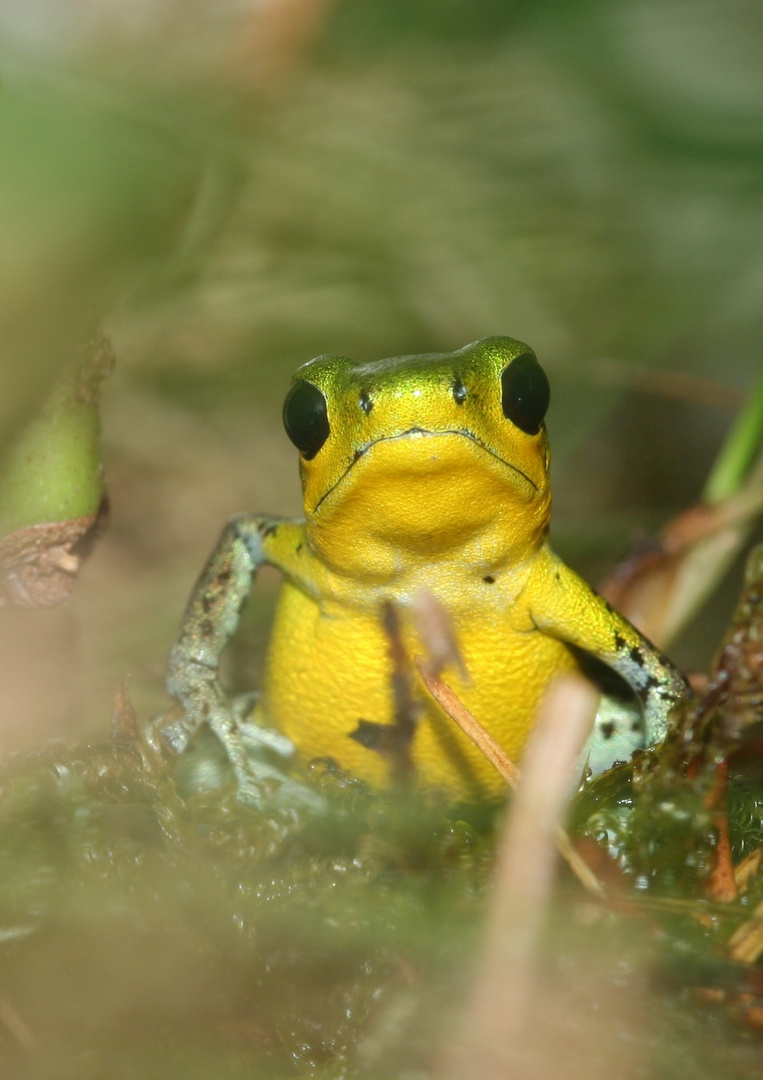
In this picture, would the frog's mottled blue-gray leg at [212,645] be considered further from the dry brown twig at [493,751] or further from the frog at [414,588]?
the dry brown twig at [493,751]

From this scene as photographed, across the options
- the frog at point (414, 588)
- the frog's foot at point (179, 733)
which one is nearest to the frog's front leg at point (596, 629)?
the frog at point (414, 588)

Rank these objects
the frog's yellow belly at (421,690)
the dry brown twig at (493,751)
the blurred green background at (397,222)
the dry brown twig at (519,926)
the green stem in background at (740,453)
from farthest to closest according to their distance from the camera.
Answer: the blurred green background at (397,222)
the green stem in background at (740,453)
the frog's yellow belly at (421,690)
the dry brown twig at (493,751)
the dry brown twig at (519,926)

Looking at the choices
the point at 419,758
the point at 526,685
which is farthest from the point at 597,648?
the point at 419,758

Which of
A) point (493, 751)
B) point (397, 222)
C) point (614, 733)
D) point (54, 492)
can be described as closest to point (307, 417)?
point (54, 492)

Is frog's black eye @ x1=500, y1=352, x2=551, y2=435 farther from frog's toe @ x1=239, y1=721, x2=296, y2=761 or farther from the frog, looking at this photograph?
frog's toe @ x1=239, y1=721, x2=296, y2=761

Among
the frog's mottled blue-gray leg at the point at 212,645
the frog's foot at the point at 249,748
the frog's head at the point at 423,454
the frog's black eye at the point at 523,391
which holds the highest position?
the frog's black eye at the point at 523,391

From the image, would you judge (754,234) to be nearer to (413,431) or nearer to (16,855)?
→ (413,431)

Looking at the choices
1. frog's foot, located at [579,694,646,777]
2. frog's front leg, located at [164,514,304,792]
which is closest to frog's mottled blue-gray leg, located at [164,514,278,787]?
frog's front leg, located at [164,514,304,792]
